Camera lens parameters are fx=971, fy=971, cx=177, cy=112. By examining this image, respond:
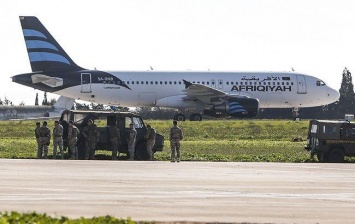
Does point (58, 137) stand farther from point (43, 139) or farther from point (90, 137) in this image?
point (90, 137)

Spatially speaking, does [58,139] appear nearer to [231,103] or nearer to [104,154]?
[104,154]

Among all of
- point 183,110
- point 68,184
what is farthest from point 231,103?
point 68,184

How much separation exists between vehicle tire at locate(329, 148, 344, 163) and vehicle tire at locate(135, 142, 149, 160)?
6.67 meters


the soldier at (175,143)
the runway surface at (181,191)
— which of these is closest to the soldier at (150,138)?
the soldier at (175,143)

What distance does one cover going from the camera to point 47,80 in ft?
217

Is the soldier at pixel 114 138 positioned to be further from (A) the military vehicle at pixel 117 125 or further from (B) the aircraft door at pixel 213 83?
(B) the aircraft door at pixel 213 83

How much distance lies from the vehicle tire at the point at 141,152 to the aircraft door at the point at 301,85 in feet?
117

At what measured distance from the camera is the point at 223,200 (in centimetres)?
1919

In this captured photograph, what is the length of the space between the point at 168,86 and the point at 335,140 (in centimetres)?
3429

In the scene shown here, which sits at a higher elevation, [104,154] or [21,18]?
[21,18]

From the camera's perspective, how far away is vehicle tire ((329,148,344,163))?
114 feet

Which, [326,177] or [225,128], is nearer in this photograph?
[326,177]

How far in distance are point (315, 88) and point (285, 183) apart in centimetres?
4739

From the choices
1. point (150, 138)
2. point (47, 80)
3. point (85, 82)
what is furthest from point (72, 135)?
point (47, 80)
